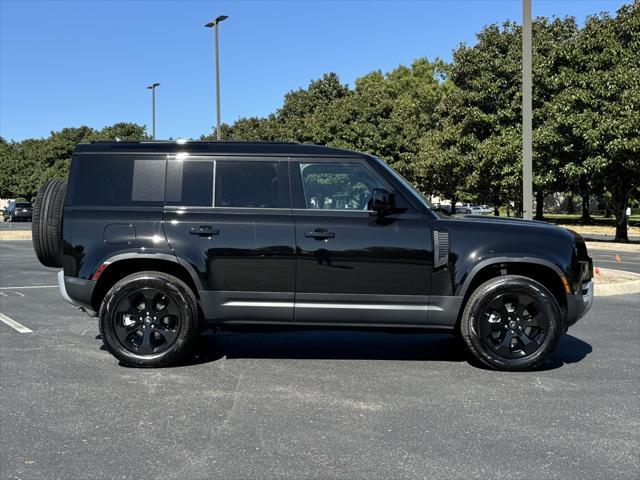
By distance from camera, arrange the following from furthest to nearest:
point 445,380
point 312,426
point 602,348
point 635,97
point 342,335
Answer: point 635,97 → point 342,335 → point 602,348 → point 445,380 → point 312,426

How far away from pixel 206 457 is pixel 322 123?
116 ft

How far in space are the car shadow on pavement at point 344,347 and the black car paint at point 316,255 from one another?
2.00ft

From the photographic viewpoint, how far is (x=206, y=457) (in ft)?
11.8

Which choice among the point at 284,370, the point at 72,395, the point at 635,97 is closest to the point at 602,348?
the point at 284,370

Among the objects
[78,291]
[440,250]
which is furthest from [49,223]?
[440,250]

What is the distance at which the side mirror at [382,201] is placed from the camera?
5387 mm

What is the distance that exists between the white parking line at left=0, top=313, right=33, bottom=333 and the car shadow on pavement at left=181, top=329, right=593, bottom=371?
209cm

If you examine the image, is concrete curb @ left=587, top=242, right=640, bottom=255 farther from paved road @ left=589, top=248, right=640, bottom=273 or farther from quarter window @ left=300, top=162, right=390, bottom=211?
quarter window @ left=300, top=162, right=390, bottom=211

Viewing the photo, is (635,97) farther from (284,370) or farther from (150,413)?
(150,413)

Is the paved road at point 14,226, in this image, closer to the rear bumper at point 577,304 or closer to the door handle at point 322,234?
the door handle at point 322,234

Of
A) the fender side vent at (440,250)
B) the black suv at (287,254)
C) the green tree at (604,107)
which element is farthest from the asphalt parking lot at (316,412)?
the green tree at (604,107)

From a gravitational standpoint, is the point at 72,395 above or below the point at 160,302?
below

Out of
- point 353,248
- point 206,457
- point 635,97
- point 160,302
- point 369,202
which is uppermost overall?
point 635,97

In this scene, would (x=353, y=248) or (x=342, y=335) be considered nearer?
(x=353, y=248)
